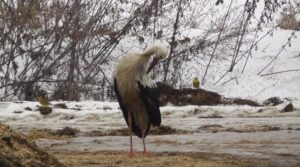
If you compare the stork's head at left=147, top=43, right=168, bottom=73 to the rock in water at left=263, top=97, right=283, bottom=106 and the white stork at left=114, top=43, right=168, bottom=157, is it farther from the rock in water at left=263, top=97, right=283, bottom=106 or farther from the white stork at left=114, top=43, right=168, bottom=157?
the rock in water at left=263, top=97, right=283, bottom=106

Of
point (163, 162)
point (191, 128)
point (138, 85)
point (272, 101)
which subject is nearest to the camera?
point (163, 162)

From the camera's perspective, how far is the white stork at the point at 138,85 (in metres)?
7.49

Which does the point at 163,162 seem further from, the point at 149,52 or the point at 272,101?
the point at 272,101

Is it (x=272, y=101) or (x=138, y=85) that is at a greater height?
(x=138, y=85)

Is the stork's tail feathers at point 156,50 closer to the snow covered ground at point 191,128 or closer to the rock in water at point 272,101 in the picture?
the snow covered ground at point 191,128

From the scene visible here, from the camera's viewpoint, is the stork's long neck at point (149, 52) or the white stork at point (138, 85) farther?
the stork's long neck at point (149, 52)

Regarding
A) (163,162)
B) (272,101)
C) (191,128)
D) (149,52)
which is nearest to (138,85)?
(149,52)

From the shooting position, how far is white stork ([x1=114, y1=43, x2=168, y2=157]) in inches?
295

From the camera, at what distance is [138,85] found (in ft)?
24.6

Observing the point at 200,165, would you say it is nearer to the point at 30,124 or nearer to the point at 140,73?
the point at 140,73

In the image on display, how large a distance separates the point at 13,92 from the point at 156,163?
41.5 ft

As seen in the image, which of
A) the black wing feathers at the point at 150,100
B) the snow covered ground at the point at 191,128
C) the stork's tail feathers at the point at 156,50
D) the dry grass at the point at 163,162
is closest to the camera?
the dry grass at the point at 163,162

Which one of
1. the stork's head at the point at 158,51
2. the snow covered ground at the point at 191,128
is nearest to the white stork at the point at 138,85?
the stork's head at the point at 158,51

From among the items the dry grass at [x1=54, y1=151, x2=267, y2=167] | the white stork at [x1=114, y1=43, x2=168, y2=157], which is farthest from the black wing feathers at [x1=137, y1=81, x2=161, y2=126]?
the dry grass at [x1=54, y1=151, x2=267, y2=167]
